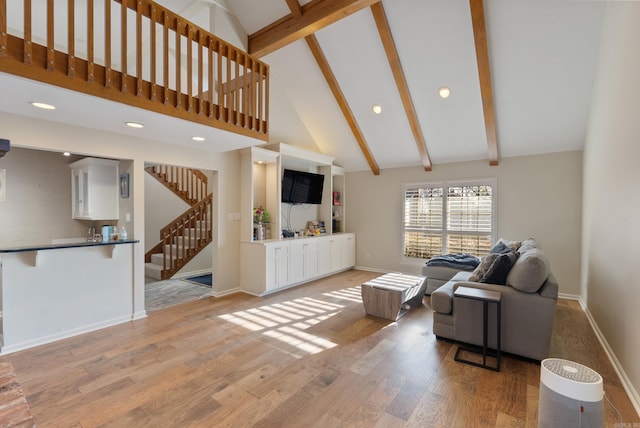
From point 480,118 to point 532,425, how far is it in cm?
395

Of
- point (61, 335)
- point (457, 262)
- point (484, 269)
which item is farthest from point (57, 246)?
point (457, 262)

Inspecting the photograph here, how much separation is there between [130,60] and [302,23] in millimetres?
3127

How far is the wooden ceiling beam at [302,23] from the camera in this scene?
3.26m

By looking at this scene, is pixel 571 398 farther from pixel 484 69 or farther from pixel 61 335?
pixel 61 335

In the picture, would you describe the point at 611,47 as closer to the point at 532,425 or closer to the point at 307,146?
the point at 532,425

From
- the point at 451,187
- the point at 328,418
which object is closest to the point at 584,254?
the point at 451,187

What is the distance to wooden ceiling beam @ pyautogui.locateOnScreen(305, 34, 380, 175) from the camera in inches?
168

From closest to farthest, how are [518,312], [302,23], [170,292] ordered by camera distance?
[518,312]
[302,23]
[170,292]

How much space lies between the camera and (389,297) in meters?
3.66

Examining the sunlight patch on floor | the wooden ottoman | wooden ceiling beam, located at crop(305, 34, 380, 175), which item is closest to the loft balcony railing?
wooden ceiling beam, located at crop(305, 34, 380, 175)

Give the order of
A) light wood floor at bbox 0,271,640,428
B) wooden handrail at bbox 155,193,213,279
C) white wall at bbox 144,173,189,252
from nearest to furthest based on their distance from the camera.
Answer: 1. light wood floor at bbox 0,271,640,428
2. wooden handrail at bbox 155,193,213,279
3. white wall at bbox 144,173,189,252

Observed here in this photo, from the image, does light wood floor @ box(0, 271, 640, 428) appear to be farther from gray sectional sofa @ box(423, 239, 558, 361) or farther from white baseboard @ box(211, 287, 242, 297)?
white baseboard @ box(211, 287, 242, 297)

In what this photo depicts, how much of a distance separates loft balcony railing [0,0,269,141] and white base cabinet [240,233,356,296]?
6.29 ft

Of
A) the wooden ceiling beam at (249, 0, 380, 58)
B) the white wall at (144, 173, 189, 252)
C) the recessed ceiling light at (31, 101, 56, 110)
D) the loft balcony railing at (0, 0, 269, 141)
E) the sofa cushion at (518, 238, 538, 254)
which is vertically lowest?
the sofa cushion at (518, 238, 538, 254)
